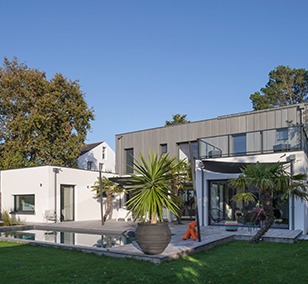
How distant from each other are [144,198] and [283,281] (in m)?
3.32

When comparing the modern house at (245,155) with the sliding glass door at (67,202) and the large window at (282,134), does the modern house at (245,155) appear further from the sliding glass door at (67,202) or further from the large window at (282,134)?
the sliding glass door at (67,202)

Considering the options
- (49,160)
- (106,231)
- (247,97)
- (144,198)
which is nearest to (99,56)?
(106,231)

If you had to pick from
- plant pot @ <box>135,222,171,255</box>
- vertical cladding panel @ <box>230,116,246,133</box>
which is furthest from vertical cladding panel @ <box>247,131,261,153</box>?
plant pot @ <box>135,222,171,255</box>

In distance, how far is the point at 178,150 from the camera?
21.6 m

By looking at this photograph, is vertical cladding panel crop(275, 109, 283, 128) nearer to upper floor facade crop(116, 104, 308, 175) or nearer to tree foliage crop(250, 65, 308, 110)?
upper floor facade crop(116, 104, 308, 175)

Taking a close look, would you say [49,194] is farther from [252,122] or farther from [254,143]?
[252,122]

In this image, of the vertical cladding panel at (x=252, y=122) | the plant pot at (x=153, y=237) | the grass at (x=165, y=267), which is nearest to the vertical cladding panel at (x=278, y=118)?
the vertical cladding panel at (x=252, y=122)

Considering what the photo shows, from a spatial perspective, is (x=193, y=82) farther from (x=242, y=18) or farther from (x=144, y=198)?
(x=144, y=198)

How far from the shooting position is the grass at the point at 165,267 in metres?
6.16

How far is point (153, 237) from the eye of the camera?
7.80 metres

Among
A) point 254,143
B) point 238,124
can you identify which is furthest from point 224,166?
point 238,124

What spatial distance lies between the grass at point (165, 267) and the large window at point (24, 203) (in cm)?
1112

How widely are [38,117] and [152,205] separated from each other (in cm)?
1860

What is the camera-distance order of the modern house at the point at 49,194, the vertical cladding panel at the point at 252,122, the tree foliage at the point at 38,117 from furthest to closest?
the tree foliage at the point at 38,117
the modern house at the point at 49,194
the vertical cladding panel at the point at 252,122
